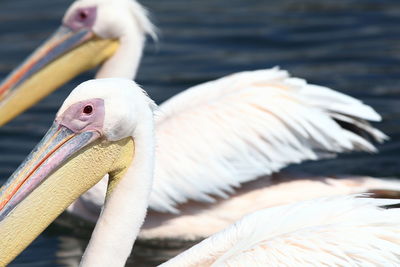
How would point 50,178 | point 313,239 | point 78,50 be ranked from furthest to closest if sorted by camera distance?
point 78,50 < point 313,239 < point 50,178

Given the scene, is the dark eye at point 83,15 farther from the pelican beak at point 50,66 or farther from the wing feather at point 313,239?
the wing feather at point 313,239

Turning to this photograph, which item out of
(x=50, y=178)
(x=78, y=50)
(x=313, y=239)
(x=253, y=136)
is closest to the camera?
(x=50, y=178)

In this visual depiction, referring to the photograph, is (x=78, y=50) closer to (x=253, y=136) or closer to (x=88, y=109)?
(x=253, y=136)

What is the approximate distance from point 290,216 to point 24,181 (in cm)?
110

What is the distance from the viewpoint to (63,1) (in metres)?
10.6

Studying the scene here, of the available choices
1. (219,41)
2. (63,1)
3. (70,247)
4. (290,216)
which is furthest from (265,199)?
(63,1)

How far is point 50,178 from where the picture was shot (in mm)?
3930

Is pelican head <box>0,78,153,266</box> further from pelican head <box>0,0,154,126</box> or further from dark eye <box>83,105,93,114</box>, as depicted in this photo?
pelican head <box>0,0,154,126</box>

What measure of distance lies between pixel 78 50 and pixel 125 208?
2543mm

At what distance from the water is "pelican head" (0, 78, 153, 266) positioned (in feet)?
10.6

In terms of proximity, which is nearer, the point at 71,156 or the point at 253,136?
the point at 71,156

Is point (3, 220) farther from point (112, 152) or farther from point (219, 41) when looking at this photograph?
point (219, 41)

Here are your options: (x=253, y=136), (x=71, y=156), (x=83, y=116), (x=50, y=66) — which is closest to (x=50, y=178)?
(x=71, y=156)

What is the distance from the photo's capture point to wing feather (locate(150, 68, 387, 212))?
5.69m
